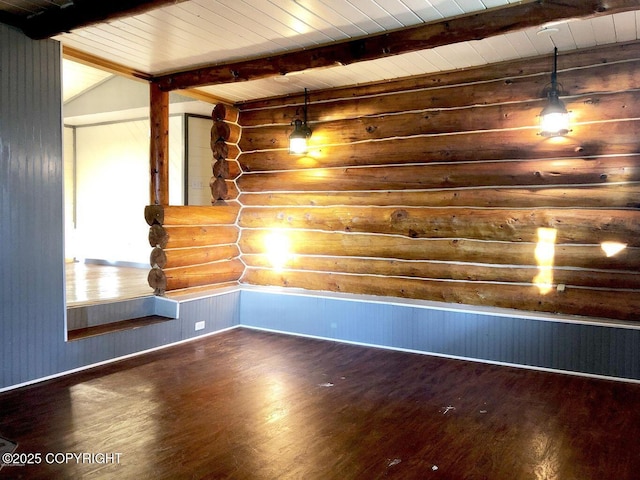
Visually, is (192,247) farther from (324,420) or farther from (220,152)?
(324,420)

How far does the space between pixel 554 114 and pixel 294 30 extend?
252 cm

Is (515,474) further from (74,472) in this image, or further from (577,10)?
(577,10)

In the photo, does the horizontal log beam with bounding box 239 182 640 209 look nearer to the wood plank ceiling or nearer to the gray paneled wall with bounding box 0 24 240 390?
the wood plank ceiling

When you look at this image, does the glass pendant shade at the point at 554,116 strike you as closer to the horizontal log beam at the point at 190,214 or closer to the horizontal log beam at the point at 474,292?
the horizontal log beam at the point at 474,292

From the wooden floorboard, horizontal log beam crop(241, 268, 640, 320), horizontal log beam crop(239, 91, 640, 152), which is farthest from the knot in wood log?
the wooden floorboard

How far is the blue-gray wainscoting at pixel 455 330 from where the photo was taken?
15.5ft

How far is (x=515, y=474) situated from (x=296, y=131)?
4585mm

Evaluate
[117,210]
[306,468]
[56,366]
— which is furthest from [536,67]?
[117,210]

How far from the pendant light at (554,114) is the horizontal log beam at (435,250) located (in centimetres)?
116

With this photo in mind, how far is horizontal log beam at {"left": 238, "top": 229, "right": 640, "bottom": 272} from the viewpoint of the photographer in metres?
4.86

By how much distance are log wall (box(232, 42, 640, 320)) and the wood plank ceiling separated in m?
0.38

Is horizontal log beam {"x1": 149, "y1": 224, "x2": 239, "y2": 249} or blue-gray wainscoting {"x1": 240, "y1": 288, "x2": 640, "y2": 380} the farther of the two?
horizontal log beam {"x1": 149, "y1": 224, "x2": 239, "y2": 249}

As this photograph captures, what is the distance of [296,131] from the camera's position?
636cm

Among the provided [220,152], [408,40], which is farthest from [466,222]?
[220,152]
